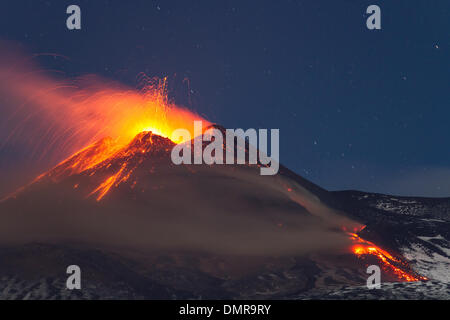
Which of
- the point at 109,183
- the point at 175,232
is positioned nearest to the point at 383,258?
the point at 175,232

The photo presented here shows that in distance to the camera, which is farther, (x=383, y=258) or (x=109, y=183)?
(x=109, y=183)

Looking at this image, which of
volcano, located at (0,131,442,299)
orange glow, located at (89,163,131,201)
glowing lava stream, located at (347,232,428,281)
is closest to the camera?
volcano, located at (0,131,442,299)

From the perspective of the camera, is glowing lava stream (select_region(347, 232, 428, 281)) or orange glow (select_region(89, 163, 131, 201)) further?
orange glow (select_region(89, 163, 131, 201))

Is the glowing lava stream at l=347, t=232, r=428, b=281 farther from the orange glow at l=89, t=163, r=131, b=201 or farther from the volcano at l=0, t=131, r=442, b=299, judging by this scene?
the orange glow at l=89, t=163, r=131, b=201

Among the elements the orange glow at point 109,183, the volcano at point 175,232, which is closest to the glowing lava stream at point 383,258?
the volcano at point 175,232

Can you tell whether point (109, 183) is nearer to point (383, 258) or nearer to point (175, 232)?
point (175, 232)

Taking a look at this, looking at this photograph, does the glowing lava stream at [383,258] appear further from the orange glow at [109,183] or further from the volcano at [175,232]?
the orange glow at [109,183]

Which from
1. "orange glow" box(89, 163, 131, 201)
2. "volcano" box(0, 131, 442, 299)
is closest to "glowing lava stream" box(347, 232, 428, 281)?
"volcano" box(0, 131, 442, 299)
